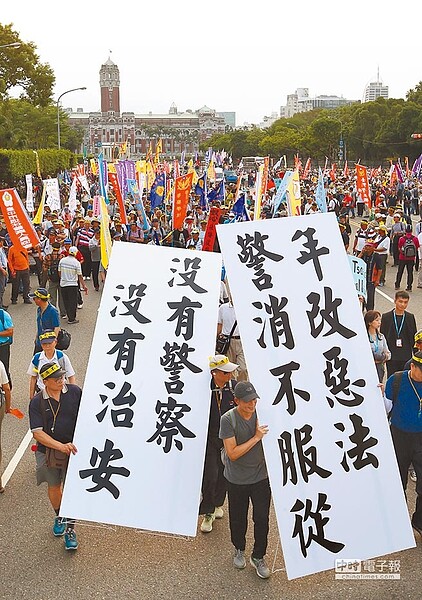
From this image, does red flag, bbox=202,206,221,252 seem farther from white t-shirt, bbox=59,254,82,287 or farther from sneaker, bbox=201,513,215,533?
sneaker, bbox=201,513,215,533

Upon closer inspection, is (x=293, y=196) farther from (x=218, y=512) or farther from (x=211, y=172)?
(x=211, y=172)

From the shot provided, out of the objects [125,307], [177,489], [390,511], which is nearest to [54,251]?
[125,307]

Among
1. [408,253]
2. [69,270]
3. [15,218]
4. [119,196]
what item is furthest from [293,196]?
[15,218]

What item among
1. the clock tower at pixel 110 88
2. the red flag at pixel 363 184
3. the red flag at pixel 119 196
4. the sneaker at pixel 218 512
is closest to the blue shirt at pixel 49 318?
the sneaker at pixel 218 512

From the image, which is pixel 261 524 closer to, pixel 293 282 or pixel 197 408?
pixel 197 408

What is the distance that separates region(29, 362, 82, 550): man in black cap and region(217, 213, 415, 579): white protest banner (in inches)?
51.8

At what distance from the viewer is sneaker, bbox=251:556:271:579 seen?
4.16m

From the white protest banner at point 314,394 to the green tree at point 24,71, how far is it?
39.0 meters

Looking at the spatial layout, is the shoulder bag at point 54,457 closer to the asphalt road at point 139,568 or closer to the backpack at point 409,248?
the asphalt road at point 139,568

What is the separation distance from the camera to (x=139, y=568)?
4.30m

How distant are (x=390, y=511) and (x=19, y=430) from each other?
4031 mm

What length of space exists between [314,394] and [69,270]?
22.6ft

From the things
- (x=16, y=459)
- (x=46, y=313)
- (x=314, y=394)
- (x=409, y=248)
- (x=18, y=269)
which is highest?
(x=314, y=394)

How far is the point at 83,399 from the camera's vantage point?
4.24m
